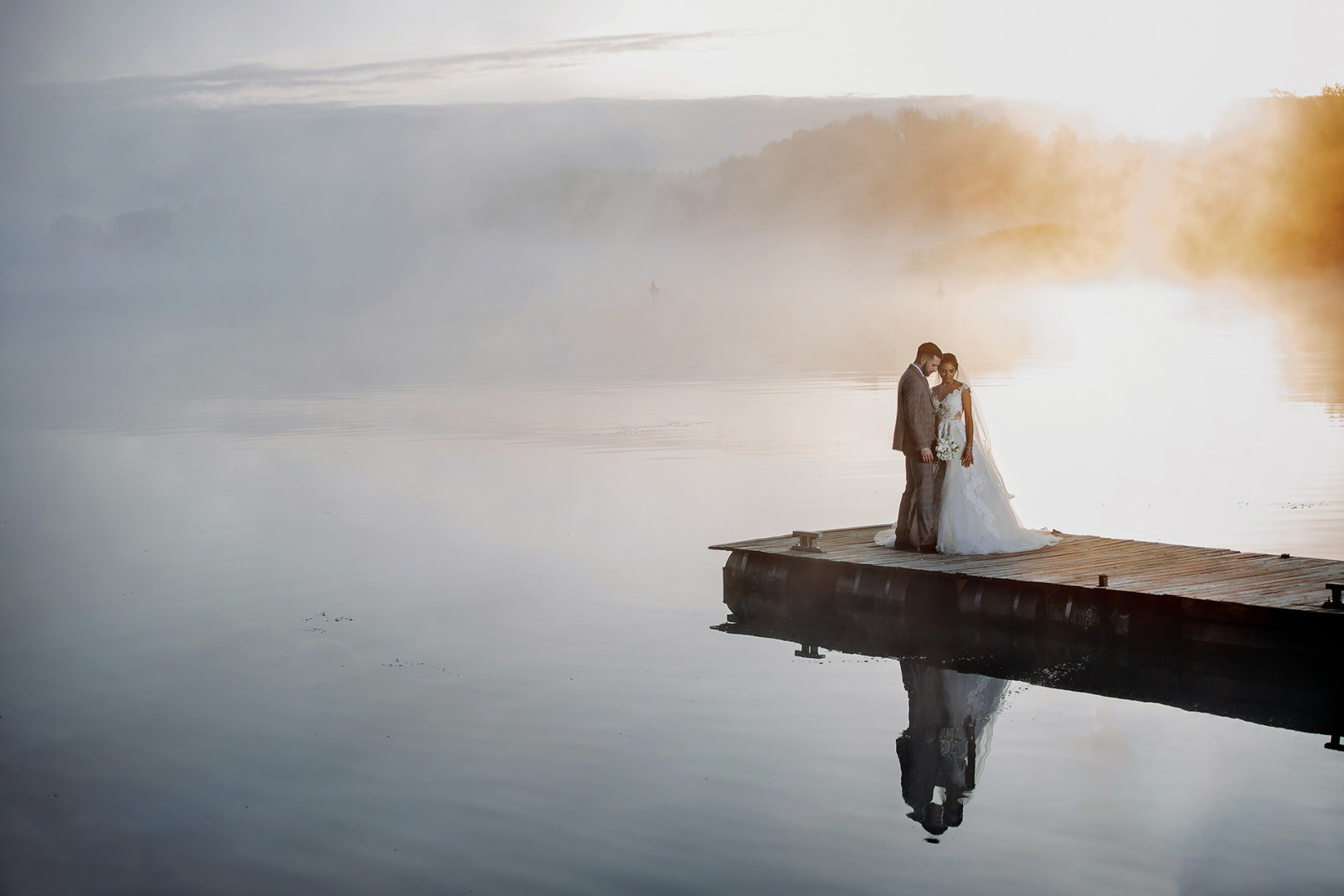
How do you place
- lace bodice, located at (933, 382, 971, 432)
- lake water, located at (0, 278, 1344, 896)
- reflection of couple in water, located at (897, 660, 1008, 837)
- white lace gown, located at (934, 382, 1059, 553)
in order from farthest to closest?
white lace gown, located at (934, 382, 1059, 553)
lace bodice, located at (933, 382, 971, 432)
reflection of couple in water, located at (897, 660, 1008, 837)
lake water, located at (0, 278, 1344, 896)

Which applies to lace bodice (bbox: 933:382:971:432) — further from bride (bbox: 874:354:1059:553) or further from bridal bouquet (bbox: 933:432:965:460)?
bridal bouquet (bbox: 933:432:965:460)

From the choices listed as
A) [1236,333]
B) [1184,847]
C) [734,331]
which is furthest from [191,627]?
[734,331]

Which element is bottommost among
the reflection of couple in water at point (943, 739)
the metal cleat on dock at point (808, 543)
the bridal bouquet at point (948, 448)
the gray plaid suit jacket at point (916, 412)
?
the reflection of couple in water at point (943, 739)

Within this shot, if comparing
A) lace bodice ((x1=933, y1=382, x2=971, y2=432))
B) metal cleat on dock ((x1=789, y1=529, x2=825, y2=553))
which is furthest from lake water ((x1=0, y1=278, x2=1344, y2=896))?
lace bodice ((x1=933, y1=382, x2=971, y2=432))

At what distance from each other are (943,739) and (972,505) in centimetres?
482

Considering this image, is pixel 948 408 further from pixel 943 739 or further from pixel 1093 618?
pixel 943 739

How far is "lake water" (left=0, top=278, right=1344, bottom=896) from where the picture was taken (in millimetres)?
10133

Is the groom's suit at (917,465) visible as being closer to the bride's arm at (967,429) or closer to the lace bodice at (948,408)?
the lace bodice at (948,408)

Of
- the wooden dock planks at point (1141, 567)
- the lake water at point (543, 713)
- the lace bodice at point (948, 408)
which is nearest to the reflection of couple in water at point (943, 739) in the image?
the lake water at point (543, 713)

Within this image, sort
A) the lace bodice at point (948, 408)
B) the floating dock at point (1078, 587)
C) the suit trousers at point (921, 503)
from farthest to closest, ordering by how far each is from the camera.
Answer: the suit trousers at point (921, 503) < the lace bodice at point (948, 408) < the floating dock at point (1078, 587)

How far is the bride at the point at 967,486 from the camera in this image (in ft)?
54.2

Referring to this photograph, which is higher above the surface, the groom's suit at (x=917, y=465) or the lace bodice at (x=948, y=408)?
the lace bodice at (x=948, y=408)

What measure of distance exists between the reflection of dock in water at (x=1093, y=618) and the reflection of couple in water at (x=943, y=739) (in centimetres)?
49

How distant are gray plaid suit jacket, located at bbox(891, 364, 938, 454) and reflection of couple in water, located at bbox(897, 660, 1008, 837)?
2.93 m
